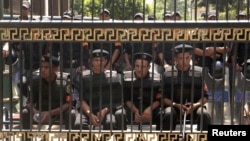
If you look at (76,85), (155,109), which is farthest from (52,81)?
(155,109)

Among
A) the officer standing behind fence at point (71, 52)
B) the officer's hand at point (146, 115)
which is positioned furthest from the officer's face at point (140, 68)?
the officer standing behind fence at point (71, 52)

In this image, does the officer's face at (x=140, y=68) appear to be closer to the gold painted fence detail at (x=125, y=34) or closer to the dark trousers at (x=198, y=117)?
the dark trousers at (x=198, y=117)

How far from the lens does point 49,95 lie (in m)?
3.55

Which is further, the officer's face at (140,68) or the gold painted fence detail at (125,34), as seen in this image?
the officer's face at (140,68)

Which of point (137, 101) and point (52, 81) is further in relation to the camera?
point (137, 101)

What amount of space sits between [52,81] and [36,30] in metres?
0.51

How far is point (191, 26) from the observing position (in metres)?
3.32

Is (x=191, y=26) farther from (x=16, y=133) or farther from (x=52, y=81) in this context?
(x=16, y=133)

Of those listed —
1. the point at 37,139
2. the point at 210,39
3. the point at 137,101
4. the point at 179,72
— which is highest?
the point at 210,39

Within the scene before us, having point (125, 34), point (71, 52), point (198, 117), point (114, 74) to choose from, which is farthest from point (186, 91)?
point (71, 52)

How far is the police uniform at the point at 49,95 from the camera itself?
11.6 feet

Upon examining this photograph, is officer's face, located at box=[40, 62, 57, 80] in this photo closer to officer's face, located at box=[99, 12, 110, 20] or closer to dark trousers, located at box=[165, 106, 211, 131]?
officer's face, located at box=[99, 12, 110, 20]

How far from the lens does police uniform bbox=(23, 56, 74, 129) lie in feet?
11.6

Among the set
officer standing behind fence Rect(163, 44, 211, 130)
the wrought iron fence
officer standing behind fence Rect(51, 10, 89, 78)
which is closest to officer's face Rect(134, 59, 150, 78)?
the wrought iron fence
